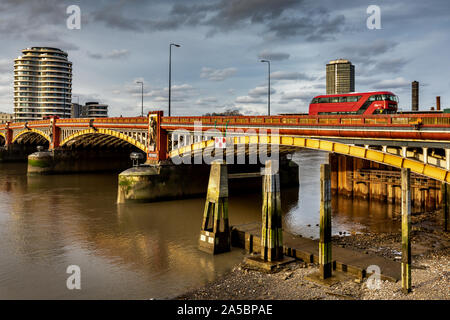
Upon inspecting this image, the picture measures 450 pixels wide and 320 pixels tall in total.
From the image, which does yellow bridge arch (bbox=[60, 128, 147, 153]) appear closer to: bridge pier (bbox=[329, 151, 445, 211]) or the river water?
the river water

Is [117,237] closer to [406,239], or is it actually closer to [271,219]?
[271,219]

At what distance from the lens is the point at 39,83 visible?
13912 centimetres

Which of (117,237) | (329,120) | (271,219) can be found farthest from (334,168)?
(117,237)

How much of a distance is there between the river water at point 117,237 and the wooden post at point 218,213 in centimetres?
52

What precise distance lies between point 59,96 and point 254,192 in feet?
398

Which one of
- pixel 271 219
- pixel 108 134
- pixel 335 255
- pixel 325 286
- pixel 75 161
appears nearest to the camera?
pixel 325 286

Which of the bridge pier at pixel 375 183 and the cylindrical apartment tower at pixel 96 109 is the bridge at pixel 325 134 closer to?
the bridge pier at pixel 375 183

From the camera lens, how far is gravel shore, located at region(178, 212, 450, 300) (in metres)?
12.1

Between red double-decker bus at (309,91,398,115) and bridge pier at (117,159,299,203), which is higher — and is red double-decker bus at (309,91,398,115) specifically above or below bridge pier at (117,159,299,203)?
above

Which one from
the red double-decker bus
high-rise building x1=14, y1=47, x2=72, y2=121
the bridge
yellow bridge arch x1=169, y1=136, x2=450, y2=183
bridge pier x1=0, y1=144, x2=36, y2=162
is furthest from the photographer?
high-rise building x1=14, y1=47, x2=72, y2=121

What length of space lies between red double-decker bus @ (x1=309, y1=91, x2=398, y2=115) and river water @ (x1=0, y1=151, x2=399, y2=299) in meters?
7.53

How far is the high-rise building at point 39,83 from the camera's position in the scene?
137250mm

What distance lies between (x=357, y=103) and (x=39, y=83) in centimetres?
13469

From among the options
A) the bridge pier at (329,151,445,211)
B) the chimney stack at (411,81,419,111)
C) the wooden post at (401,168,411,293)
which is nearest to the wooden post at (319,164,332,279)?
the wooden post at (401,168,411,293)
